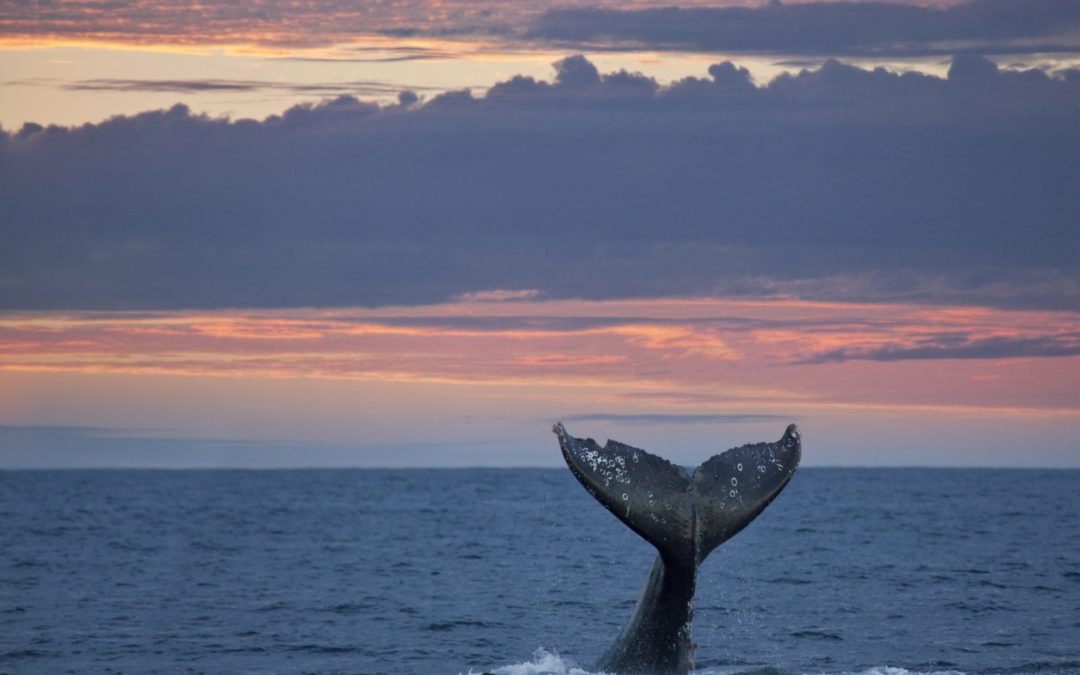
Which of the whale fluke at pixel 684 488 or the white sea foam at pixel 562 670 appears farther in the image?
the white sea foam at pixel 562 670

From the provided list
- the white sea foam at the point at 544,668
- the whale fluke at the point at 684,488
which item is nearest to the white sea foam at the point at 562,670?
the white sea foam at the point at 544,668

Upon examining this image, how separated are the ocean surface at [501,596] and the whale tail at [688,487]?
343 centimetres

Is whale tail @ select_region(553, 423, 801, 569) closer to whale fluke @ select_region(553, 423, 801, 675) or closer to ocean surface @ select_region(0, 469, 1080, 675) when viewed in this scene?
whale fluke @ select_region(553, 423, 801, 675)

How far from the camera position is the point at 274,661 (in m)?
21.0

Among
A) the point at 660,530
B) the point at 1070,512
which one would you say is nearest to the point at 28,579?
the point at 660,530

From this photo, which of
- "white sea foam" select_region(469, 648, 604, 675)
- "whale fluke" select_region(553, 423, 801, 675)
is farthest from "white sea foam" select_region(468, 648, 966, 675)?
"whale fluke" select_region(553, 423, 801, 675)

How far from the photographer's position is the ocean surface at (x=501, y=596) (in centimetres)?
2116

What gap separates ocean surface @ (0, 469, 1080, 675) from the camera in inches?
833

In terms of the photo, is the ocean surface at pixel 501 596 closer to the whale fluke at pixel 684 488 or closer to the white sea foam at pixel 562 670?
the white sea foam at pixel 562 670

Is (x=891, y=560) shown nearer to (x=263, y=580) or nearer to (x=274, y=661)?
(x=263, y=580)

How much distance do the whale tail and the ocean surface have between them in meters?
3.43

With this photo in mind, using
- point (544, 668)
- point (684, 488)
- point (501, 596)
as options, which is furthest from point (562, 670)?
point (501, 596)

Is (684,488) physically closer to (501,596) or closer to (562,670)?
(562,670)

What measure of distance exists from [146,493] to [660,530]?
290 ft
